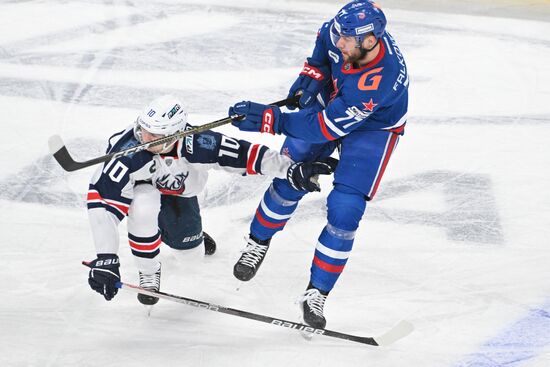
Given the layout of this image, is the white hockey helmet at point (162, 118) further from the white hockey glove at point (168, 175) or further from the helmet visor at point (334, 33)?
the helmet visor at point (334, 33)

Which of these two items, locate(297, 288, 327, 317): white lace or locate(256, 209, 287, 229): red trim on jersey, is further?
locate(256, 209, 287, 229): red trim on jersey

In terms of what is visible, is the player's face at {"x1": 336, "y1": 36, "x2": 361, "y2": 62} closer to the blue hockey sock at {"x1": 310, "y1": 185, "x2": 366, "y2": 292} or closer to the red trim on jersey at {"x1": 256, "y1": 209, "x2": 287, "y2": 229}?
the blue hockey sock at {"x1": 310, "y1": 185, "x2": 366, "y2": 292}

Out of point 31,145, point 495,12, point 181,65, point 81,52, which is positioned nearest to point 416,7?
point 495,12

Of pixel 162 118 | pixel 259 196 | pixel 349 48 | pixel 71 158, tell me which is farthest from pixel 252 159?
pixel 259 196

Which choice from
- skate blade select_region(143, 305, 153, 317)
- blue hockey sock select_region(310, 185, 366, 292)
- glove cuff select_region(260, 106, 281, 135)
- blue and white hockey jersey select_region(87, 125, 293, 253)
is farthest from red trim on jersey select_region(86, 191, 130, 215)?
blue hockey sock select_region(310, 185, 366, 292)

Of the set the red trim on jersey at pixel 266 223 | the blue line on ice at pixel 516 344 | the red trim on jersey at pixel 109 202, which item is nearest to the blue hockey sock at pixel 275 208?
the red trim on jersey at pixel 266 223

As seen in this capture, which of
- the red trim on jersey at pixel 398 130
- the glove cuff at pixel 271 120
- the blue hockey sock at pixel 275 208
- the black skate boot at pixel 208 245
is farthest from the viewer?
the black skate boot at pixel 208 245

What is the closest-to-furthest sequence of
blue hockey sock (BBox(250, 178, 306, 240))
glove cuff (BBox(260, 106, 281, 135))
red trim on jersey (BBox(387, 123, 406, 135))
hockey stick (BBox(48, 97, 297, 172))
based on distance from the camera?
hockey stick (BBox(48, 97, 297, 172)) → glove cuff (BBox(260, 106, 281, 135)) → red trim on jersey (BBox(387, 123, 406, 135)) → blue hockey sock (BBox(250, 178, 306, 240))

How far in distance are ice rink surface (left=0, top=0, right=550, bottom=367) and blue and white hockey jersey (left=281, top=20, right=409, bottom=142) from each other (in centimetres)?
71

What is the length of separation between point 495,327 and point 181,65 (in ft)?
9.50

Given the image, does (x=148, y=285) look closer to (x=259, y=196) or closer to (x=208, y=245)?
(x=208, y=245)

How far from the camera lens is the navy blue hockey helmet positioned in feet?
9.20

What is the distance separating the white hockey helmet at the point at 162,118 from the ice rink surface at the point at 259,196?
0.73 metres

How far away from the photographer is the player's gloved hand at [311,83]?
3262 millimetres
